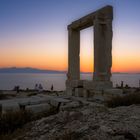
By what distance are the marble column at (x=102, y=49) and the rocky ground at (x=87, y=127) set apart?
21.3 feet

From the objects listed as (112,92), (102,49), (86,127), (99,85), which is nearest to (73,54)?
(102,49)

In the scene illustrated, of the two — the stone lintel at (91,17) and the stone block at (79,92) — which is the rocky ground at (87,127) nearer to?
the stone block at (79,92)

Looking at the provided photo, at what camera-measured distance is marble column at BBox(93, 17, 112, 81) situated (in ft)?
42.1

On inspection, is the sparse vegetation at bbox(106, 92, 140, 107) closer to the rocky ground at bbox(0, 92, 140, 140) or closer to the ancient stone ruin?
the rocky ground at bbox(0, 92, 140, 140)

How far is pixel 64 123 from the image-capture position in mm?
5895

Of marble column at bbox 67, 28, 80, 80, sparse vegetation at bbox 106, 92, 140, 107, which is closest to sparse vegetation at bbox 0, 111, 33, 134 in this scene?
sparse vegetation at bbox 106, 92, 140, 107

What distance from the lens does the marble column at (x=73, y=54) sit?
1518 cm

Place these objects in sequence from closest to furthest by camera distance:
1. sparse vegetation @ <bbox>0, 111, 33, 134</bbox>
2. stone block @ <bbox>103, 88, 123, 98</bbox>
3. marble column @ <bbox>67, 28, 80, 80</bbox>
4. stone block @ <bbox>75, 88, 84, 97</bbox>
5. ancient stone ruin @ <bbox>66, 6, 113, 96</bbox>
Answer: sparse vegetation @ <bbox>0, 111, 33, 134</bbox>, stone block @ <bbox>103, 88, 123, 98</bbox>, ancient stone ruin @ <bbox>66, 6, 113, 96</bbox>, stone block @ <bbox>75, 88, 84, 97</bbox>, marble column @ <bbox>67, 28, 80, 80</bbox>

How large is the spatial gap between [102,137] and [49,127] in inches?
67.6

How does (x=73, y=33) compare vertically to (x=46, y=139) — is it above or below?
above

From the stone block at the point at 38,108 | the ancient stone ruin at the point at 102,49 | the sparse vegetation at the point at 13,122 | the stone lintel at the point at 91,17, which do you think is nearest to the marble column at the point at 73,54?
the stone lintel at the point at 91,17

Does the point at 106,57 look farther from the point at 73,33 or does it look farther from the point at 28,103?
the point at 28,103

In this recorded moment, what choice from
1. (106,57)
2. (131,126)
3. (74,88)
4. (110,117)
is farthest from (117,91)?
(131,126)

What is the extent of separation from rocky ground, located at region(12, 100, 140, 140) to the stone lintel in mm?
7731
